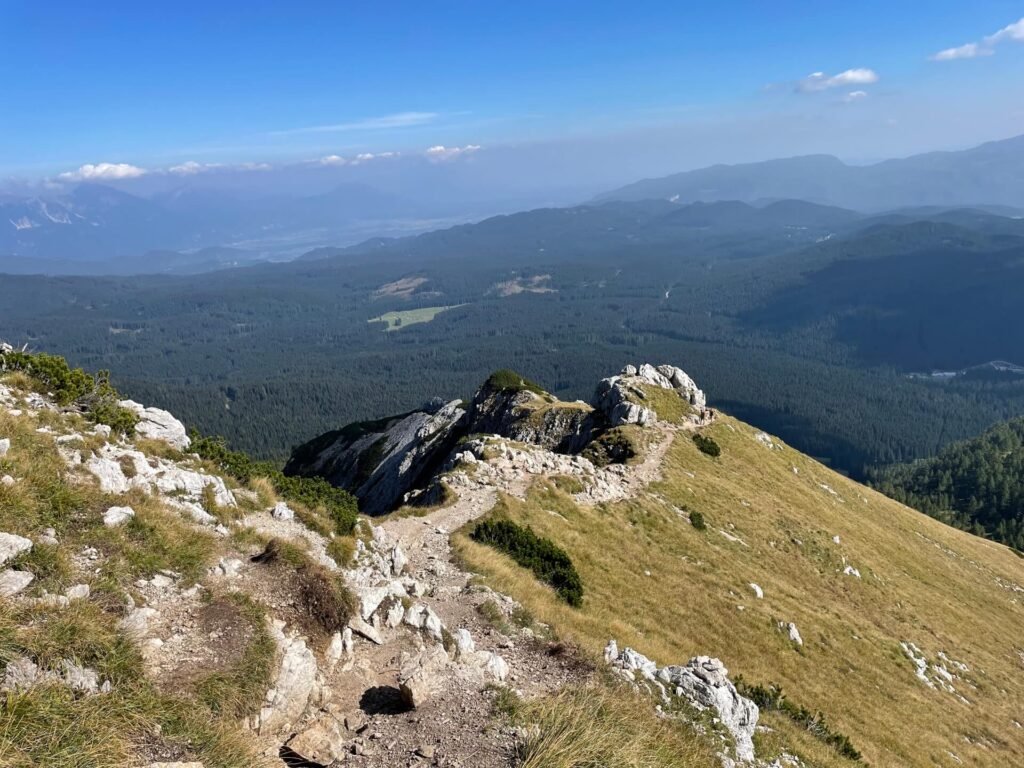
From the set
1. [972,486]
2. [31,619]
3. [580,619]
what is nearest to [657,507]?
[580,619]

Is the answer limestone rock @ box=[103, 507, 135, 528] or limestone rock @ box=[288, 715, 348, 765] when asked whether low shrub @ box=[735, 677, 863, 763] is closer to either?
limestone rock @ box=[288, 715, 348, 765]

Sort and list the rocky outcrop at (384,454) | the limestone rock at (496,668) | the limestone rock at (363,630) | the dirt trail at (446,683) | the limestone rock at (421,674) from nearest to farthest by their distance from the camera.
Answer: the dirt trail at (446,683), the limestone rock at (421,674), the limestone rock at (496,668), the limestone rock at (363,630), the rocky outcrop at (384,454)

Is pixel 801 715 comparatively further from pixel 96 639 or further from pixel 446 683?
pixel 96 639

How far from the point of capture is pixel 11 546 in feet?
37.9

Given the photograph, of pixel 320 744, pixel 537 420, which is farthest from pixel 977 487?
pixel 320 744

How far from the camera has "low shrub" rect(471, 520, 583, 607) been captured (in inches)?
1011

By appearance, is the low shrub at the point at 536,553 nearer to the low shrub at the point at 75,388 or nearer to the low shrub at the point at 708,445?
the low shrub at the point at 75,388

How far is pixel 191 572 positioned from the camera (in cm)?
1380

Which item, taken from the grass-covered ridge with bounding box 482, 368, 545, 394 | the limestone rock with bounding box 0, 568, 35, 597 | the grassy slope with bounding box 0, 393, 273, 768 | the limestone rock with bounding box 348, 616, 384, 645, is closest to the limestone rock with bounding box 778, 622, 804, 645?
the limestone rock with bounding box 348, 616, 384, 645

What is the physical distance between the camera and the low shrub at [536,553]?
2569 centimetres

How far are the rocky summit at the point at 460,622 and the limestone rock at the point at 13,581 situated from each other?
0.16ft

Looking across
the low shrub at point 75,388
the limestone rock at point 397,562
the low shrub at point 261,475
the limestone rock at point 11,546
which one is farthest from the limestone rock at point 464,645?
the low shrub at point 75,388

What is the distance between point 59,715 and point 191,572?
19.6 feet

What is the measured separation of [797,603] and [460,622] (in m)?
26.0
